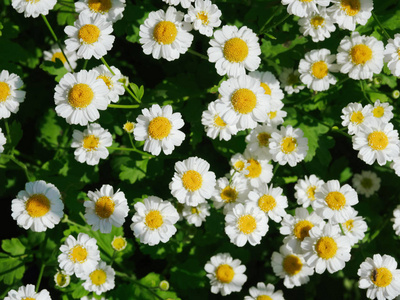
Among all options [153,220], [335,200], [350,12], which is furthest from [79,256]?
[350,12]

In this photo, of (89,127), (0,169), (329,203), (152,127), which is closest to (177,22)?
(152,127)

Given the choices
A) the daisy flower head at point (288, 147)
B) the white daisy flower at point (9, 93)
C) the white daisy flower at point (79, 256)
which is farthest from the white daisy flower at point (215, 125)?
the white daisy flower at point (9, 93)

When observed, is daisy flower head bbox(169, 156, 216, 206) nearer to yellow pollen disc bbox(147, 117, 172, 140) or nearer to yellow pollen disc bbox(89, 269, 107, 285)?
yellow pollen disc bbox(147, 117, 172, 140)

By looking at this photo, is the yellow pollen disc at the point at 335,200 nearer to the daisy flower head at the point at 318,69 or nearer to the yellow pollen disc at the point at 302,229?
the yellow pollen disc at the point at 302,229

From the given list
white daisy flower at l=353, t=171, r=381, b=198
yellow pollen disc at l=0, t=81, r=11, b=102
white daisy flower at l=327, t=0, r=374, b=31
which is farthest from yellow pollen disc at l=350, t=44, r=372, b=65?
yellow pollen disc at l=0, t=81, r=11, b=102

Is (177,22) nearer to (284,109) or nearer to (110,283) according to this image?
(284,109)
